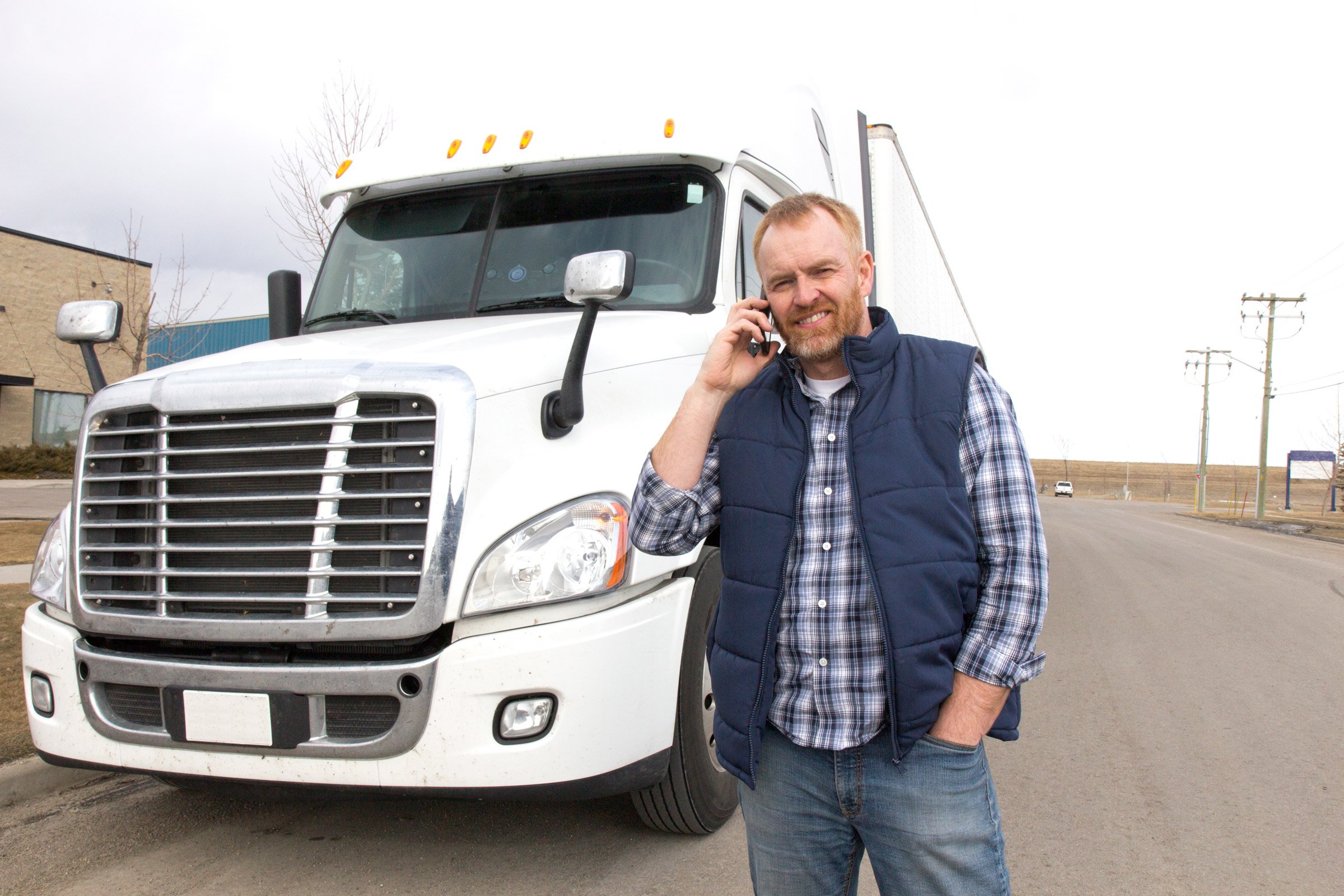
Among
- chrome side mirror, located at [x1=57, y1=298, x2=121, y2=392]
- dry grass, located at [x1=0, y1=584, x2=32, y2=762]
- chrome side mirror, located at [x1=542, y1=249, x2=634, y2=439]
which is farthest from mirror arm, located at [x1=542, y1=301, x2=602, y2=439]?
dry grass, located at [x1=0, y1=584, x2=32, y2=762]

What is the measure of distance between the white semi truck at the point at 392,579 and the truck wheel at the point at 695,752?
0.01 meters

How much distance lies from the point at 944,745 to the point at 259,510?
2.12m

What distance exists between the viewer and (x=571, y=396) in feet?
10.1

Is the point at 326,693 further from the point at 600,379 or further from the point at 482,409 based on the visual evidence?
the point at 600,379

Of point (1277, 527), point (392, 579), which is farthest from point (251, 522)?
point (1277, 527)

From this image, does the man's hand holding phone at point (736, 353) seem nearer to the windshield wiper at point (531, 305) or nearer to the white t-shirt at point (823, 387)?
the white t-shirt at point (823, 387)

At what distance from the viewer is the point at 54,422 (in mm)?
30219

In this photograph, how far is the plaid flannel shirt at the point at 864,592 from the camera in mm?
1883

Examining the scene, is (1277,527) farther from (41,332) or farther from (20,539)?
(41,332)

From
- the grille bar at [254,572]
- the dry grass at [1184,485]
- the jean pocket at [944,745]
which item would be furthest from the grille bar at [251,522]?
the dry grass at [1184,485]

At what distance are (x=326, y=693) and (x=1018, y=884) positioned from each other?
8.10 ft

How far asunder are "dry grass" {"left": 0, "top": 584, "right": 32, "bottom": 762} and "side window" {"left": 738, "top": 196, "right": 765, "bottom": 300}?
10.2ft

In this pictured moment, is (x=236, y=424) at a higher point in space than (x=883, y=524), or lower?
higher

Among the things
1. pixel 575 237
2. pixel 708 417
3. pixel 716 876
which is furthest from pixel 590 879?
pixel 575 237
